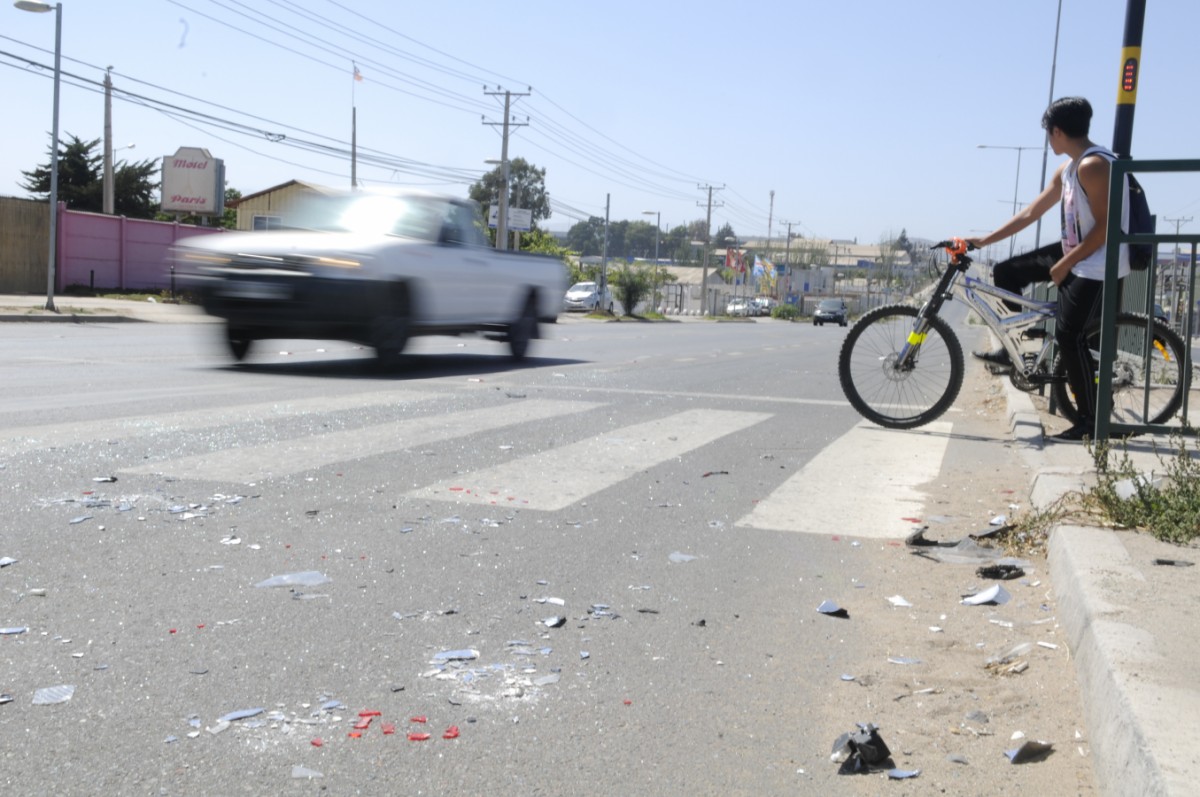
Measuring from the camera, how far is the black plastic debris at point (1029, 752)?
9.52ft

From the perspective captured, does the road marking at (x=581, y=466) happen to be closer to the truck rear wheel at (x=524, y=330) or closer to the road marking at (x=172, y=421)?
the road marking at (x=172, y=421)

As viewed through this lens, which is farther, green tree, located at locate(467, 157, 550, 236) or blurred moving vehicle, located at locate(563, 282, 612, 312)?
green tree, located at locate(467, 157, 550, 236)

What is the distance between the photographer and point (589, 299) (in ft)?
186

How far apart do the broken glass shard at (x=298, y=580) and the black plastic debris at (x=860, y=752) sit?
193 cm

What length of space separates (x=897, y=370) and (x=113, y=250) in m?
33.0

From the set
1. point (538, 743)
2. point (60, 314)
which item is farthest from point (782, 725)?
point (60, 314)

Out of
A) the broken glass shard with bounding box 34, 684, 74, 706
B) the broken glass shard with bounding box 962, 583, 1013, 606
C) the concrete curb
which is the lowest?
the broken glass shard with bounding box 34, 684, 74, 706

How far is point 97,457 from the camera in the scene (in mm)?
6145

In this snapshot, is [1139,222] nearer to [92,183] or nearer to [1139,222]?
[1139,222]

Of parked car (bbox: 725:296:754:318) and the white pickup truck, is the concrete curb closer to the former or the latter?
the white pickup truck

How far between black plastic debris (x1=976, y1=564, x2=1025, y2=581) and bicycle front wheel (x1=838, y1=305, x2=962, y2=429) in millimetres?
3682

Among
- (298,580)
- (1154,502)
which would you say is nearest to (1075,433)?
(1154,502)

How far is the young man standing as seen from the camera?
7.00 meters

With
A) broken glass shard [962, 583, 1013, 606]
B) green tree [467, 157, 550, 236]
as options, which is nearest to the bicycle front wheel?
broken glass shard [962, 583, 1013, 606]
